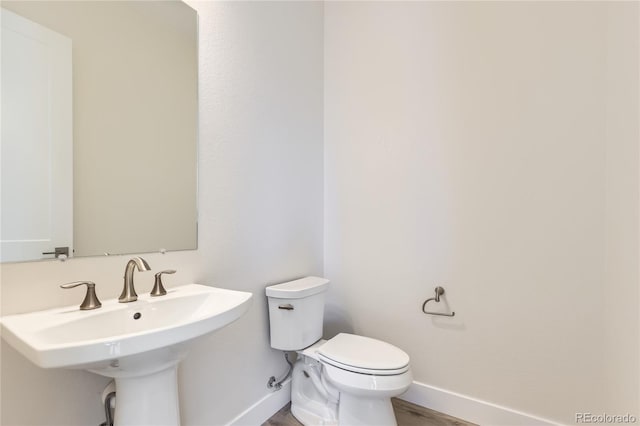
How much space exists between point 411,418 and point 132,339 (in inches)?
60.7

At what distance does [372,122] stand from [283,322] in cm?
131

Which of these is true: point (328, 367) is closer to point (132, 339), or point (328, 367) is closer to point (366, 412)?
point (366, 412)

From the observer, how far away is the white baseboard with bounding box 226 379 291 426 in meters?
1.40

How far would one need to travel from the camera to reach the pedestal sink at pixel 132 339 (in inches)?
24.0

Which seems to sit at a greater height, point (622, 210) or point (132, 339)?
point (622, 210)

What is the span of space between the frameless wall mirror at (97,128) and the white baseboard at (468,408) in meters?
1.54

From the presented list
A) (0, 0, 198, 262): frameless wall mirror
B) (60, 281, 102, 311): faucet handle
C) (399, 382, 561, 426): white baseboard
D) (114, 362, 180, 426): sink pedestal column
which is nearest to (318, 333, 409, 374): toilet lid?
(399, 382, 561, 426): white baseboard

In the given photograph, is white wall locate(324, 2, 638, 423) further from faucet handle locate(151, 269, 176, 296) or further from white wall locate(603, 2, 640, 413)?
faucet handle locate(151, 269, 176, 296)

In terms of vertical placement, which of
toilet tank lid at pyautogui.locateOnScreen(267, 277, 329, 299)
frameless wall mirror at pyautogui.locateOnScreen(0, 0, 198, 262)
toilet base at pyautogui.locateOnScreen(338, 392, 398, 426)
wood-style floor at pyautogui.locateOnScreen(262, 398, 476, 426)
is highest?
frameless wall mirror at pyautogui.locateOnScreen(0, 0, 198, 262)

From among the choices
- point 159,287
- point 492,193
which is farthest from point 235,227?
point 492,193

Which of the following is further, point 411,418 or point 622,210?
point 411,418

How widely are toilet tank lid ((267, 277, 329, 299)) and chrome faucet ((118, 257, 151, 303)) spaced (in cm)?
67

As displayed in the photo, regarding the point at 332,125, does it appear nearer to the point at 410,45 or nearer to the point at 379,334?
the point at 410,45

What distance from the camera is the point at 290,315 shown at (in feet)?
4.97
